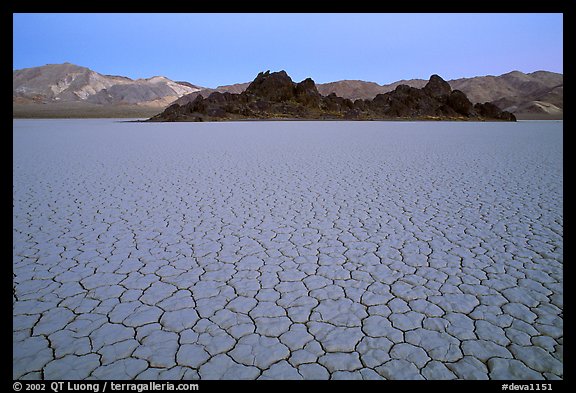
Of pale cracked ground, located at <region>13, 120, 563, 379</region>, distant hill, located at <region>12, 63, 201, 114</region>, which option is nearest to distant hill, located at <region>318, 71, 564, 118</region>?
distant hill, located at <region>12, 63, 201, 114</region>

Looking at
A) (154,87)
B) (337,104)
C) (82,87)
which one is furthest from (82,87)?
(337,104)

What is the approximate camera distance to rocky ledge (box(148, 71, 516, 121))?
167 ft

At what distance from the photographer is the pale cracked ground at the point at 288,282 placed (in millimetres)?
2184

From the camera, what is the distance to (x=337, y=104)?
58.3 m

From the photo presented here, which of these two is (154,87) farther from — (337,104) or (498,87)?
(498,87)

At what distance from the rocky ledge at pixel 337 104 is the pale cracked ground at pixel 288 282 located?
43626 mm

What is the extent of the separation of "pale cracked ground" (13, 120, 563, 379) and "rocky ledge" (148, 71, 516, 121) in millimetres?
43626

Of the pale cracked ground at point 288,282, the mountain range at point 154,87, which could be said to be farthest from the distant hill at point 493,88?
the pale cracked ground at point 288,282

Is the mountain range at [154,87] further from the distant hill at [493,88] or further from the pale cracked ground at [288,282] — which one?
the pale cracked ground at [288,282]

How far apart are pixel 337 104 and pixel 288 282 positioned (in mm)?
58155

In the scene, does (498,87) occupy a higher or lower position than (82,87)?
lower
